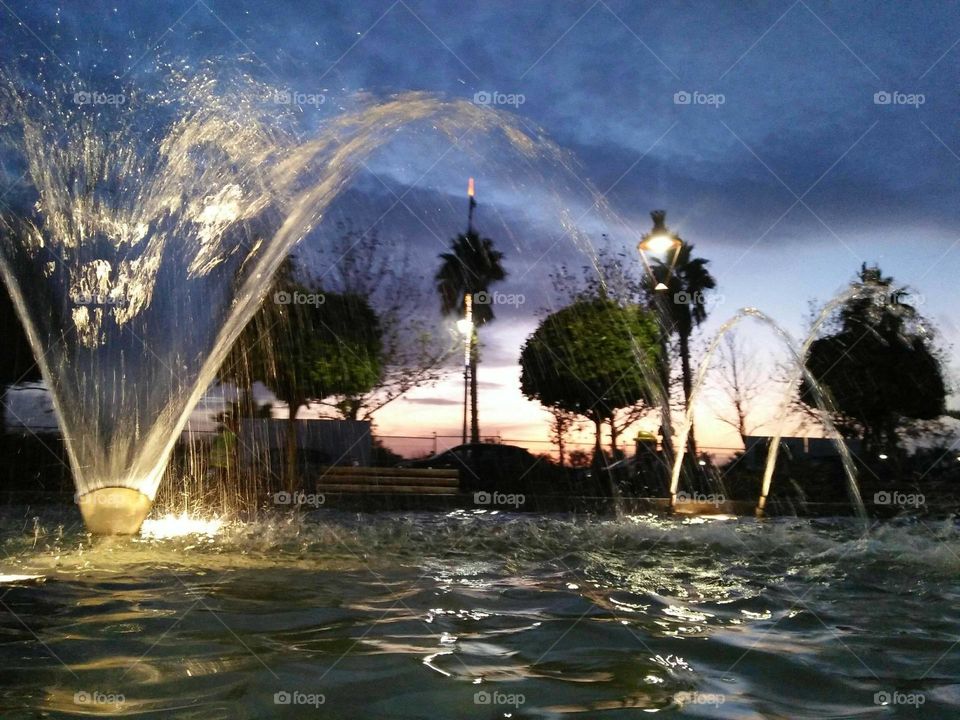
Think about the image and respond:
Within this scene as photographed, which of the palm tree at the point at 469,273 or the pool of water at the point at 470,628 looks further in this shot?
the palm tree at the point at 469,273

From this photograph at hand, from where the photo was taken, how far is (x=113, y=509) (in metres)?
8.23

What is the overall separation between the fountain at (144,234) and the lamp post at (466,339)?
23.8 feet

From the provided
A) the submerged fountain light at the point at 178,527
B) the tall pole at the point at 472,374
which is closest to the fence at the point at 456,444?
the tall pole at the point at 472,374

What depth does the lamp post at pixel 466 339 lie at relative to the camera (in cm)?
1692

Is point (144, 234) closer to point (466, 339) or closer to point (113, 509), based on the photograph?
point (113, 509)

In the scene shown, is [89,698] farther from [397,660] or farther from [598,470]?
[598,470]

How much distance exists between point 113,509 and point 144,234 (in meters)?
2.85

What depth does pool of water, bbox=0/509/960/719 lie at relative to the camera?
3896 mm

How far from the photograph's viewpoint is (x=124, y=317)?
27.9 ft

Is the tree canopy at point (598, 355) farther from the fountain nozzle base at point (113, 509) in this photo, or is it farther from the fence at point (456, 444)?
the fountain nozzle base at point (113, 509)

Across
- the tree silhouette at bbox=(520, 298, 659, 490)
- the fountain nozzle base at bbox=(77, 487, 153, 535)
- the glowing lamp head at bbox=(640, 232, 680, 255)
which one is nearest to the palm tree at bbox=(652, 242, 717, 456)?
the tree silhouette at bbox=(520, 298, 659, 490)

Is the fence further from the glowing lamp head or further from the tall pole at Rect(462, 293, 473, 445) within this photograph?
the glowing lamp head

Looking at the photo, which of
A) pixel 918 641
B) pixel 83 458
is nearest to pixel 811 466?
pixel 918 641

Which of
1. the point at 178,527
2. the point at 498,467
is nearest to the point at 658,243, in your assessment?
the point at 178,527
